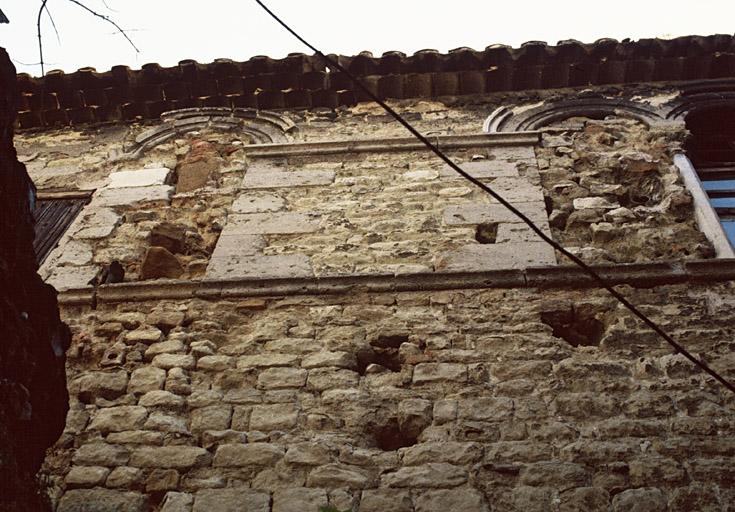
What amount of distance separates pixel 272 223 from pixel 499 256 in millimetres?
1536

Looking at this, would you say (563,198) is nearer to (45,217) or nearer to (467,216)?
(467,216)

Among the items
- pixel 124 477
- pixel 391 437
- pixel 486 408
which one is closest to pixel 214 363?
pixel 124 477

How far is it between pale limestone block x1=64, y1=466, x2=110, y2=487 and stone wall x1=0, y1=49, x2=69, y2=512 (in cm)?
30

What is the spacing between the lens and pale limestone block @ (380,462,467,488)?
319cm

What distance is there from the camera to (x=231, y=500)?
10.4 feet

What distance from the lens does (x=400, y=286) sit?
4375 millimetres

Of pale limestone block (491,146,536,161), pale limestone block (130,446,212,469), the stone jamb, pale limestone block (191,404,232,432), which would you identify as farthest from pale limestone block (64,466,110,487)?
pale limestone block (491,146,536,161)

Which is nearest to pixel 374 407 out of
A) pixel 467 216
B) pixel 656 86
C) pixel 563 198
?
pixel 467 216

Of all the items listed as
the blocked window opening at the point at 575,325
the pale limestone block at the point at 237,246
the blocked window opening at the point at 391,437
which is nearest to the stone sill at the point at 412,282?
the blocked window opening at the point at 575,325

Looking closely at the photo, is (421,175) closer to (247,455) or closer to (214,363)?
(214,363)

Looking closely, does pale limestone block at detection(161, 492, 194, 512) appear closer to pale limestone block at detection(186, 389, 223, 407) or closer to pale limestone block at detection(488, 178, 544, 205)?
pale limestone block at detection(186, 389, 223, 407)

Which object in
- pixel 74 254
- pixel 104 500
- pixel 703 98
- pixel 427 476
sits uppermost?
pixel 703 98

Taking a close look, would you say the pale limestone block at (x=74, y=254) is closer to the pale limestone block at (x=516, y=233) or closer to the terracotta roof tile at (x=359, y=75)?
the terracotta roof tile at (x=359, y=75)

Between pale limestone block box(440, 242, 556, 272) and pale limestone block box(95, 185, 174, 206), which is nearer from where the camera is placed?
pale limestone block box(440, 242, 556, 272)
